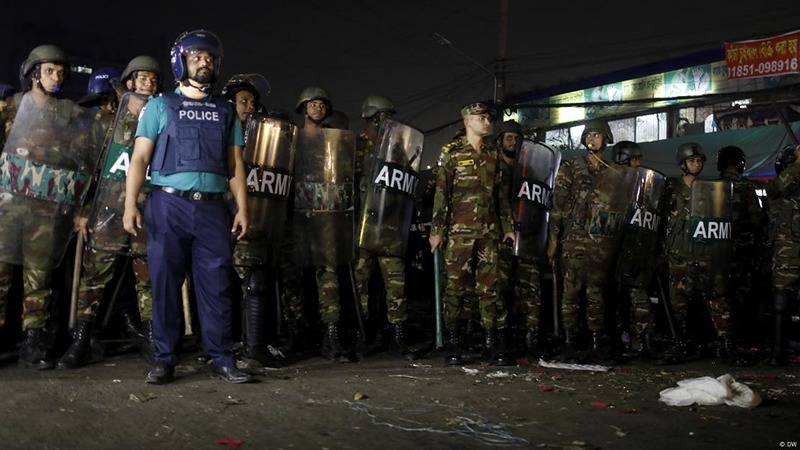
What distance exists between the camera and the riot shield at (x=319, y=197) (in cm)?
624

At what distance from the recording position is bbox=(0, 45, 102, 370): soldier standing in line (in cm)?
529

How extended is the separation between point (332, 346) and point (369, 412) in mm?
2130

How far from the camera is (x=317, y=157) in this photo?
6.27m

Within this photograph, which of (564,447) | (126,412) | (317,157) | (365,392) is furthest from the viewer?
(317,157)

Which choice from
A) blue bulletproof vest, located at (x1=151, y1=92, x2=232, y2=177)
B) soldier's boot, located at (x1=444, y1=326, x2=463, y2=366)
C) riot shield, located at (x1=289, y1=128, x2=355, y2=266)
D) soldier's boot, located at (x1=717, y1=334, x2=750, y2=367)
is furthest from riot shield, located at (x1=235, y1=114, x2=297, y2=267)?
soldier's boot, located at (x1=717, y1=334, x2=750, y2=367)

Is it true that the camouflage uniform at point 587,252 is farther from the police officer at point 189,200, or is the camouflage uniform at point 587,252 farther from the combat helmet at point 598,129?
the police officer at point 189,200

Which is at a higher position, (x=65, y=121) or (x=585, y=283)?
(x=65, y=121)

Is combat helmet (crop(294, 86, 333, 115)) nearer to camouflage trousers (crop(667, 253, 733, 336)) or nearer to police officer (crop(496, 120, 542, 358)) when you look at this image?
police officer (crop(496, 120, 542, 358))

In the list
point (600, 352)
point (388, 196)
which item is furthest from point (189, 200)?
point (600, 352)

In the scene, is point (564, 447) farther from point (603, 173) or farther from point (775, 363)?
point (775, 363)

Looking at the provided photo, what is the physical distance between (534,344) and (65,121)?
14.4 ft

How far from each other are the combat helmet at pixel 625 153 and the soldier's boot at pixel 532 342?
2.07 meters

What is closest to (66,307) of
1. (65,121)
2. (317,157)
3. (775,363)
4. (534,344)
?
(65,121)

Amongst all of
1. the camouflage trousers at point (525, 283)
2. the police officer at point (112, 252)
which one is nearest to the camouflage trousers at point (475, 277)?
the camouflage trousers at point (525, 283)
